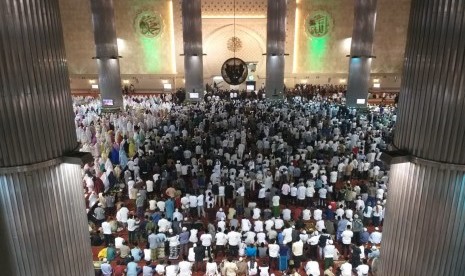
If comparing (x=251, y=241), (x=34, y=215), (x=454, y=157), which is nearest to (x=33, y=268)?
(x=34, y=215)

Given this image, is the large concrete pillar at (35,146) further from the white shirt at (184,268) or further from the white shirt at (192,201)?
the white shirt at (192,201)

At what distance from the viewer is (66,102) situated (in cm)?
516

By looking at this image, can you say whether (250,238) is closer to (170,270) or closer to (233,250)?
(233,250)

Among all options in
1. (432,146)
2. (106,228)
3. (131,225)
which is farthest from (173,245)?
(432,146)

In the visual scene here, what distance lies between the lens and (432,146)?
4.98 metres

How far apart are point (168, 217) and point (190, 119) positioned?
8501mm

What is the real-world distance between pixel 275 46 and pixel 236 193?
55.2 ft

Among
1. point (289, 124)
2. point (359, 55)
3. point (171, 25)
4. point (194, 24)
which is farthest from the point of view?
point (171, 25)

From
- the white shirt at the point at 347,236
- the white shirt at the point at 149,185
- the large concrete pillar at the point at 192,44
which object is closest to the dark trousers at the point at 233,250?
the white shirt at the point at 347,236

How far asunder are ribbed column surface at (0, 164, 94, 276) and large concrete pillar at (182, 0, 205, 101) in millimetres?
20689

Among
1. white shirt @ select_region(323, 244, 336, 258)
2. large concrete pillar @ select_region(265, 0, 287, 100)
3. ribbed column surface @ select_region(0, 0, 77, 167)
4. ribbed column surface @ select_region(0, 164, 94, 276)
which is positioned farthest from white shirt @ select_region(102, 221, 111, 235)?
large concrete pillar @ select_region(265, 0, 287, 100)

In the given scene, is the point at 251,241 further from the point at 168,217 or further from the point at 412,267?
the point at 412,267

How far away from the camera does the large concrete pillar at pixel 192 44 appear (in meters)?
24.4

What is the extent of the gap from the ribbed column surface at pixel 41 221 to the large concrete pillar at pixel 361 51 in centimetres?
2080
